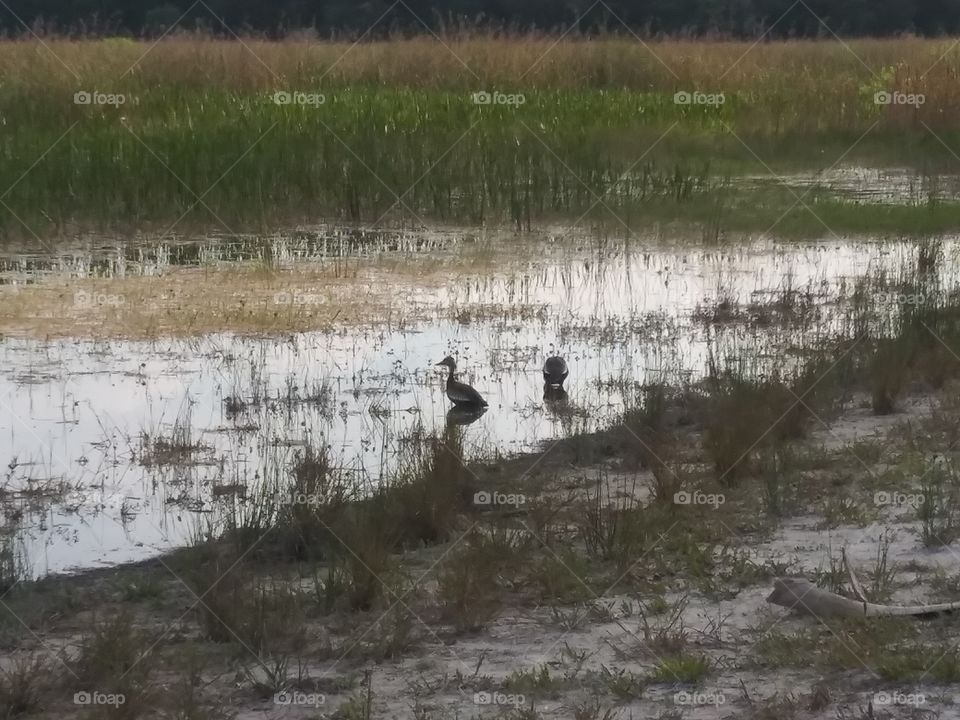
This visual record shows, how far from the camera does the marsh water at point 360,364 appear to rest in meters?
5.86

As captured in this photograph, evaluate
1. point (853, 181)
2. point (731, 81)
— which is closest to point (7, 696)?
point (853, 181)

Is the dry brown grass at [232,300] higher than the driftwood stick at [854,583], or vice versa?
the dry brown grass at [232,300]

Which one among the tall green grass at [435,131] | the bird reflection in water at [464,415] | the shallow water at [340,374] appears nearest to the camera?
the shallow water at [340,374]

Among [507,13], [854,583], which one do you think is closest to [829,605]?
[854,583]

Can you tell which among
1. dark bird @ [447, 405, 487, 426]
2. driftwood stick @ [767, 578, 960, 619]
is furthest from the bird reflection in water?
driftwood stick @ [767, 578, 960, 619]

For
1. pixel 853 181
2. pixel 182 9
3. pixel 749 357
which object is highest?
pixel 182 9

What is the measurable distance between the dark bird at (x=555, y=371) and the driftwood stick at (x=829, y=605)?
283 centimetres

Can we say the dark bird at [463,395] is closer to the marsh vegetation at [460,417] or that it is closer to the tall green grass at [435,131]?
the marsh vegetation at [460,417]

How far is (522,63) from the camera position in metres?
19.5

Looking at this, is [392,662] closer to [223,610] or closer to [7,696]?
[223,610]

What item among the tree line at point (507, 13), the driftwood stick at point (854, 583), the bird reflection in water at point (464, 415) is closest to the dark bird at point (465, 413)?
the bird reflection in water at point (464, 415)

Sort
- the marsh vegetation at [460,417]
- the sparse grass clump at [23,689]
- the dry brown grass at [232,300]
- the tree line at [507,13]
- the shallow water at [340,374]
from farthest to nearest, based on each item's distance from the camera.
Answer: the tree line at [507,13] < the dry brown grass at [232,300] < the shallow water at [340,374] < the marsh vegetation at [460,417] < the sparse grass clump at [23,689]

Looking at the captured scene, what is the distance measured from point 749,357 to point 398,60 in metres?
12.8

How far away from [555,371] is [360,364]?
1.13 m
